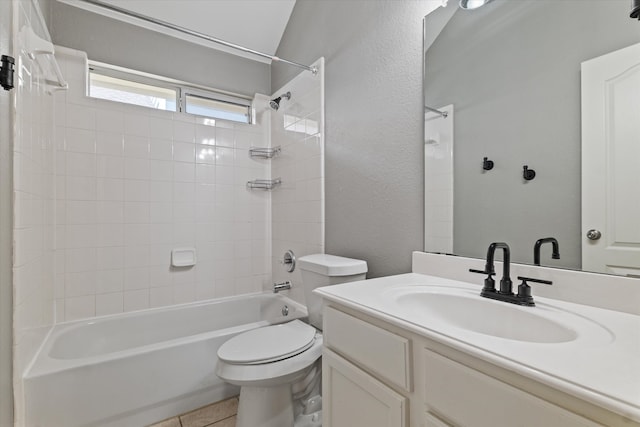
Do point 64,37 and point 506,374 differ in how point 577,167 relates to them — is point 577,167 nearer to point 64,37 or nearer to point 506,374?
point 506,374

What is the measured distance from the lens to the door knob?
0.85m

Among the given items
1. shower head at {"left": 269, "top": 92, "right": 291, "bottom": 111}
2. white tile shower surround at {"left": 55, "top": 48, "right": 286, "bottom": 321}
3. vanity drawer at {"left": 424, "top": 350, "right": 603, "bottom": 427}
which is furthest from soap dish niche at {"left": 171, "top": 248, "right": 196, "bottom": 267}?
vanity drawer at {"left": 424, "top": 350, "right": 603, "bottom": 427}

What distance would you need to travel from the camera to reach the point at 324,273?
151 cm

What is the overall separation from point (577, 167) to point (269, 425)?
5.34ft

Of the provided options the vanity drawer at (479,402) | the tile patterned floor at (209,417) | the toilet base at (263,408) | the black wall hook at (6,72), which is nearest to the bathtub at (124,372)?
the tile patterned floor at (209,417)

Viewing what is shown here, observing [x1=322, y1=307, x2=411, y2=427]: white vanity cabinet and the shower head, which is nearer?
[x1=322, y1=307, x2=411, y2=427]: white vanity cabinet

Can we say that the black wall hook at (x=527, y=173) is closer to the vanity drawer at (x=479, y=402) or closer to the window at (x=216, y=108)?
the vanity drawer at (x=479, y=402)

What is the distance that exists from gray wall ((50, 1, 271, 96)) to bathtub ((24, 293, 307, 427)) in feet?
5.96

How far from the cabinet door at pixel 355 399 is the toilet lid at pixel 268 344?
0.42m

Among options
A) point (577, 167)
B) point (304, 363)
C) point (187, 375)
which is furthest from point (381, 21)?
point (187, 375)

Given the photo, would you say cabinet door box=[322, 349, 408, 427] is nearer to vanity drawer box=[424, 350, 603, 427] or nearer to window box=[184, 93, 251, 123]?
vanity drawer box=[424, 350, 603, 427]

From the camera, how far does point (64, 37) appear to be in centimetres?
192

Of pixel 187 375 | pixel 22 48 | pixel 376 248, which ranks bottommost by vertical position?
pixel 187 375

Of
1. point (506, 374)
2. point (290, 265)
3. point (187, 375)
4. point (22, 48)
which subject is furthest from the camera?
point (290, 265)
